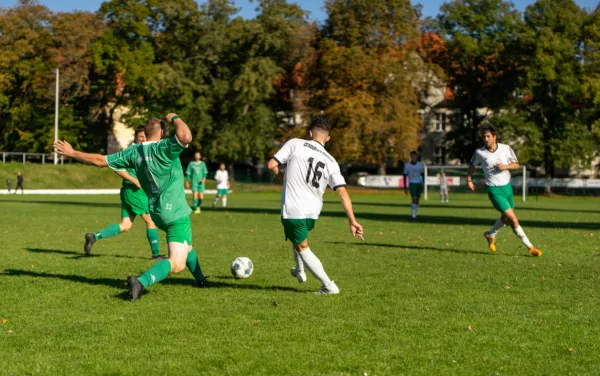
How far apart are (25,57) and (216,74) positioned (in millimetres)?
15585

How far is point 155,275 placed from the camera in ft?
25.8

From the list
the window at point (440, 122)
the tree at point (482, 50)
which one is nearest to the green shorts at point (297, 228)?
the tree at point (482, 50)

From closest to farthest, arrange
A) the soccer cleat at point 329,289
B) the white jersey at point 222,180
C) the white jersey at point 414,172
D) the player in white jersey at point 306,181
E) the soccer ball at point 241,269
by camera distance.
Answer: the player in white jersey at point 306,181, the soccer cleat at point 329,289, the soccer ball at point 241,269, the white jersey at point 414,172, the white jersey at point 222,180

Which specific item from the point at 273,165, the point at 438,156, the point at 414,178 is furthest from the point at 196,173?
the point at 438,156

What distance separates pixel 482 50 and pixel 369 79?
11.9m

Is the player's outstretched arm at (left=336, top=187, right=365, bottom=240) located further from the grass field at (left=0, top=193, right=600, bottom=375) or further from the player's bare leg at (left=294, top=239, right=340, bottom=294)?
the grass field at (left=0, top=193, right=600, bottom=375)

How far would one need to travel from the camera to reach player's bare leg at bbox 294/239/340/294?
27.4 ft

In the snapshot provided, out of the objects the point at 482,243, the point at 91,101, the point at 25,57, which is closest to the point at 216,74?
the point at 91,101

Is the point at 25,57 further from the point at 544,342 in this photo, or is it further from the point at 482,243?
the point at 544,342

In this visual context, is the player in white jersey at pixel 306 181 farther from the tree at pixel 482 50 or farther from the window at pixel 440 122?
the window at pixel 440 122

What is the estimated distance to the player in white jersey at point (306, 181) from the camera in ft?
26.8

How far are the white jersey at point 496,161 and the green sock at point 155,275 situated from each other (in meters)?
7.21

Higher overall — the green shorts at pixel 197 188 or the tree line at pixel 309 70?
the tree line at pixel 309 70

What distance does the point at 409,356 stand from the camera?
5.71 m
